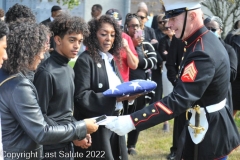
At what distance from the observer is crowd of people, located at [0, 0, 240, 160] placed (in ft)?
10.9

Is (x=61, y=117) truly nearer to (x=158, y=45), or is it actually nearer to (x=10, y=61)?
(x=10, y=61)

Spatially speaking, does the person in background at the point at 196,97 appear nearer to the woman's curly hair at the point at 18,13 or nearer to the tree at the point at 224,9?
the woman's curly hair at the point at 18,13

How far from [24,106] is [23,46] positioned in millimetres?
458

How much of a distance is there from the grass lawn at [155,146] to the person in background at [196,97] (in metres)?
3.05

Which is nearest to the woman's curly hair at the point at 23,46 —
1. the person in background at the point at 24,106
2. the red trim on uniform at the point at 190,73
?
the person in background at the point at 24,106

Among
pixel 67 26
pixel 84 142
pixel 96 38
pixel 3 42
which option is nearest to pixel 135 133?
pixel 96 38

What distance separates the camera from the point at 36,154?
3.49 m

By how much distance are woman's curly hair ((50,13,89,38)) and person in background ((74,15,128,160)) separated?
372mm

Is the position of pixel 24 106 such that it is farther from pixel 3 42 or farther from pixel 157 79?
pixel 157 79

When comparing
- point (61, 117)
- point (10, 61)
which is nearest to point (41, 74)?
point (61, 117)

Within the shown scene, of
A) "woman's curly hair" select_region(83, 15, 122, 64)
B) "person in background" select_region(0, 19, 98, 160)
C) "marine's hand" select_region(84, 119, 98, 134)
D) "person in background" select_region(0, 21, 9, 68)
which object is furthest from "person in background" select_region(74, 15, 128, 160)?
"person in background" select_region(0, 21, 9, 68)

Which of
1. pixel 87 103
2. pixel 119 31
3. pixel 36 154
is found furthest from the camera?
pixel 119 31

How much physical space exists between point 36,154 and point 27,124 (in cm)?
33

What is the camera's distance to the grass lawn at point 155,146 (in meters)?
7.00
